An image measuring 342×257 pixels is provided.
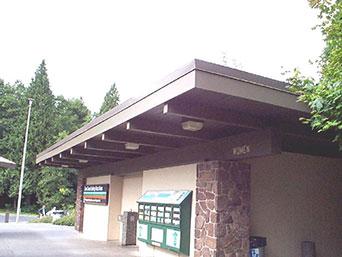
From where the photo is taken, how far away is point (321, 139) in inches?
252

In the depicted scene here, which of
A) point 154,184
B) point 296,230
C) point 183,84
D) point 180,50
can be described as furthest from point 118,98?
point 183,84

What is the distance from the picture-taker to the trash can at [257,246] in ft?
21.1

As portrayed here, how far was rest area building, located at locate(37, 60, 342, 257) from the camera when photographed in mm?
4680

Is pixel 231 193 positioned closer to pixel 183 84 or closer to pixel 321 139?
pixel 321 139

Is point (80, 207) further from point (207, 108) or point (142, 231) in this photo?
point (207, 108)

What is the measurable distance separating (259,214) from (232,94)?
3423 mm

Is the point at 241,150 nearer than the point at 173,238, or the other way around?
the point at 241,150

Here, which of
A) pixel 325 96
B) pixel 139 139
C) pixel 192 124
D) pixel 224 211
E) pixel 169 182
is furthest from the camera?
pixel 169 182

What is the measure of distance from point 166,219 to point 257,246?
193 cm

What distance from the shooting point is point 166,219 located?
7.55 meters

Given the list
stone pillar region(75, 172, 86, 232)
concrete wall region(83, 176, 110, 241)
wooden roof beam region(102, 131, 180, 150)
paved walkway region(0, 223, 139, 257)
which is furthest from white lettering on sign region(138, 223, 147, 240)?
stone pillar region(75, 172, 86, 232)

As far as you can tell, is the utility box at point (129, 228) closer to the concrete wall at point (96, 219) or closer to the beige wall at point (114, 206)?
the beige wall at point (114, 206)

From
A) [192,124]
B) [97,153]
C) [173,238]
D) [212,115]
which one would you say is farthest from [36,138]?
[212,115]

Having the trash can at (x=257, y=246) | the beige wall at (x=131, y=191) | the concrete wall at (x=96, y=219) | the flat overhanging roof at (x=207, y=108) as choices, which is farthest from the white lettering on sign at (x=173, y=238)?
the concrete wall at (x=96, y=219)
